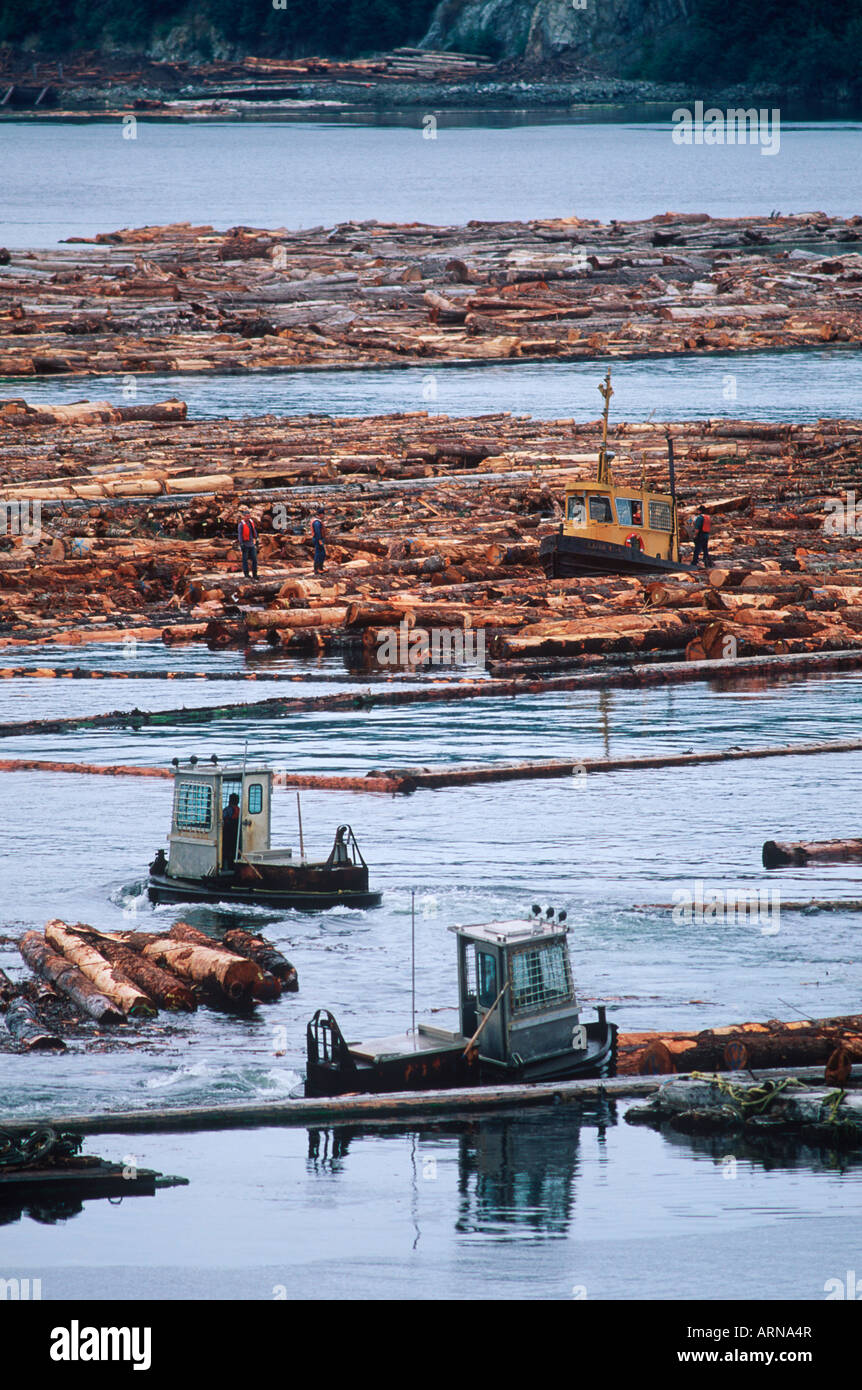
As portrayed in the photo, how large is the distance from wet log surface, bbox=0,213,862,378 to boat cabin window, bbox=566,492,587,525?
24.6m

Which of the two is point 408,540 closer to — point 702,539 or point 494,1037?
point 702,539

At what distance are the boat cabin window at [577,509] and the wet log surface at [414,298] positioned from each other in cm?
2465

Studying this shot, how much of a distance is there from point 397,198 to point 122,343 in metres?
103

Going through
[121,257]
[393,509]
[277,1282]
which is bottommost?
[277,1282]

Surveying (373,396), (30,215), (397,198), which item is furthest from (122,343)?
(397,198)

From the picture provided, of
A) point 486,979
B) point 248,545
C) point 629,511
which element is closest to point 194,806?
point 486,979

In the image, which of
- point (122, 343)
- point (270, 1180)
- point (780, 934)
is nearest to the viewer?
point (270, 1180)

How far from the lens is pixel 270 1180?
19.3 meters

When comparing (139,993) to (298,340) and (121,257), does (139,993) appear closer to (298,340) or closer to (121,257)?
(298,340)

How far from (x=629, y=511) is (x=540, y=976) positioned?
24.6m

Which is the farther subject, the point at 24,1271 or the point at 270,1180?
the point at 270,1180

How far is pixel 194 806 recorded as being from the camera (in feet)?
88.6

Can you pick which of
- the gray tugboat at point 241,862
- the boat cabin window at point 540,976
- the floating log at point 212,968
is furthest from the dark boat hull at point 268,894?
the boat cabin window at point 540,976

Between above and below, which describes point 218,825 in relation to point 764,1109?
above
